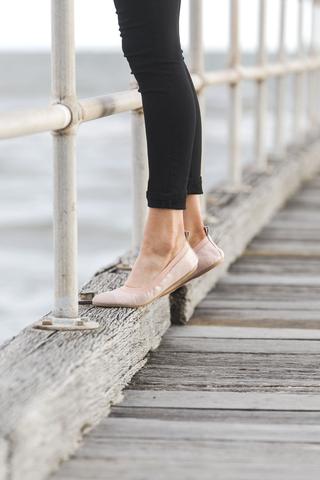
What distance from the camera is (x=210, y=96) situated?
15789 mm

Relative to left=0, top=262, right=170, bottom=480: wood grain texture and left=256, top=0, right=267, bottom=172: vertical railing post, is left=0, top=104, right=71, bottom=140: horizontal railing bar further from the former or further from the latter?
left=256, top=0, right=267, bottom=172: vertical railing post

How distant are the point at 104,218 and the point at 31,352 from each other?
4019 mm

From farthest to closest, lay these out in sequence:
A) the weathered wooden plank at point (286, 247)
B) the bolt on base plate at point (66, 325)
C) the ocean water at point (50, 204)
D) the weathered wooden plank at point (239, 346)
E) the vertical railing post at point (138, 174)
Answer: the ocean water at point (50, 204) → the weathered wooden plank at point (286, 247) → the vertical railing post at point (138, 174) → the weathered wooden plank at point (239, 346) → the bolt on base plate at point (66, 325)

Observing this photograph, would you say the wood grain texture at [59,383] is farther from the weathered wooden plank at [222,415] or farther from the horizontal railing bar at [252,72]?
the horizontal railing bar at [252,72]

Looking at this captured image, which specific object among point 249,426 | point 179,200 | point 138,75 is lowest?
point 249,426

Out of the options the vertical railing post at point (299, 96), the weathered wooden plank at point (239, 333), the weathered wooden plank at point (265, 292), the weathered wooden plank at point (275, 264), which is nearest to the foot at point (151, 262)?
the weathered wooden plank at point (239, 333)

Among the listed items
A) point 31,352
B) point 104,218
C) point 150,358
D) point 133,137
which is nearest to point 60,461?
point 31,352

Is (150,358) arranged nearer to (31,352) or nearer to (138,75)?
(31,352)

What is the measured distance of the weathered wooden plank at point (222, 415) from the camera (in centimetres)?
92

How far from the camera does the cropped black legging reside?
99 centimetres

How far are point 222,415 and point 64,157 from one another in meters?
0.43

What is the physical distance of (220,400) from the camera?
3.23 feet

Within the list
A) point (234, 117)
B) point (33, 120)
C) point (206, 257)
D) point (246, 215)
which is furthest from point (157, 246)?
point (234, 117)

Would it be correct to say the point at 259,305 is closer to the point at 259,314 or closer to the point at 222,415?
the point at 259,314
